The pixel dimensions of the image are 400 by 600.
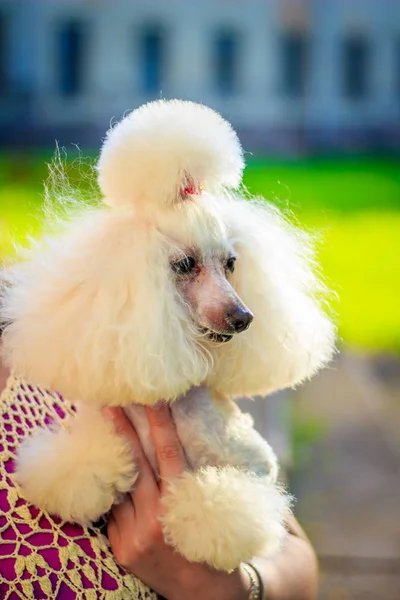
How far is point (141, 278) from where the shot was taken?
1.19 metres

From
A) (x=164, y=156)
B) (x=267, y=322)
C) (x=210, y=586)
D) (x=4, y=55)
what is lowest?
(x=4, y=55)

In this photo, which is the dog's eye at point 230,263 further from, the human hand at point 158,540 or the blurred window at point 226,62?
the blurred window at point 226,62

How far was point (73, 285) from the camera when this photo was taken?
1.20 metres

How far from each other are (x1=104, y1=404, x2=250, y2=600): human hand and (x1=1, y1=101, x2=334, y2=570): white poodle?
0.9 inches

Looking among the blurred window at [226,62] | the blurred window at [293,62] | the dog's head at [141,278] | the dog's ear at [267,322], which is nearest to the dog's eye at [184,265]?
the dog's head at [141,278]

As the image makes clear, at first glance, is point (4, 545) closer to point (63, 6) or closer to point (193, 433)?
point (193, 433)

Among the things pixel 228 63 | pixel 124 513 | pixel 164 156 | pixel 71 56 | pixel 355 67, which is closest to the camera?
pixel 164 156

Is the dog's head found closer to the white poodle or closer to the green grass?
the white poodle

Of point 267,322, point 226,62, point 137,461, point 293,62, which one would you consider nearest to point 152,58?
point 226,62

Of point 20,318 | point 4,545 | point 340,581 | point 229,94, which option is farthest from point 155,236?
point 229,94

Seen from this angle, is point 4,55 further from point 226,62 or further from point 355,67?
point 355,67

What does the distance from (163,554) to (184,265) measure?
0.43m

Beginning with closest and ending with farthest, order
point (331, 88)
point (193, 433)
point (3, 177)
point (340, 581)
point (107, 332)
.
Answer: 1. point (107, 332)
2. point (193, 433)
3. point (340, 581)
4. point (3, 177)
5. point (331, 88)

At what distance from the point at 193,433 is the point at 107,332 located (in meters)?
0.25
